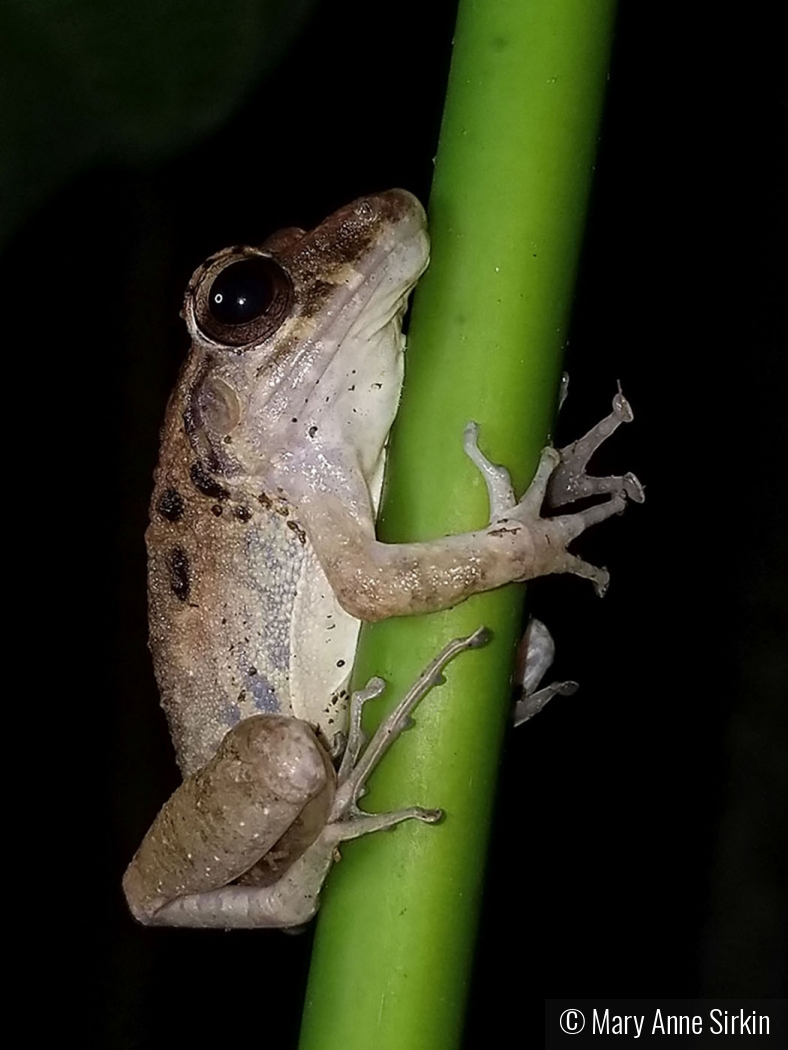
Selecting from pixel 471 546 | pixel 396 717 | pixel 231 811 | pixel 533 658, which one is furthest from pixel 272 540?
pixel 396 717

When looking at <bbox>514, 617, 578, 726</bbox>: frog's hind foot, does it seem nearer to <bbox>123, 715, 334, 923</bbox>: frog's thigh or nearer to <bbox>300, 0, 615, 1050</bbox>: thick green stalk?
<bbox>123, 715, 334, 923</bbox>: frog's thigh

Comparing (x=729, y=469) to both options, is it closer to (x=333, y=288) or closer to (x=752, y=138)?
(x=752, y=138)

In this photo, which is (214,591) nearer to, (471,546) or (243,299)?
(243,299)

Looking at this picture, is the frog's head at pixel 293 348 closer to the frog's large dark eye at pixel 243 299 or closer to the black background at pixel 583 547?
the frog's large dark eye at pixel 243 299

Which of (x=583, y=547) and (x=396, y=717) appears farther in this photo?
(x=583, y=547)

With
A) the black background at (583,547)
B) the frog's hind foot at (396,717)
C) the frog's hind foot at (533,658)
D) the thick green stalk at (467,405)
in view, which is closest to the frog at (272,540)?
the frog's hind foot at (533,658)

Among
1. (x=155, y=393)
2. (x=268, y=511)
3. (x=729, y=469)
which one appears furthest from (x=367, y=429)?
(x=729, y=469)
